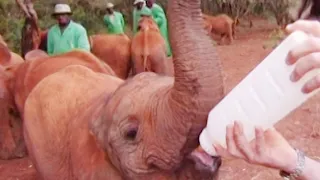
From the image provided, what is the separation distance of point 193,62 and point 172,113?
0.90ft

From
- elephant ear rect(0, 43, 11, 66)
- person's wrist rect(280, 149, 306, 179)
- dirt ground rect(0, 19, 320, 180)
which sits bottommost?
dirt ground rect(0, 19, 320, 180)

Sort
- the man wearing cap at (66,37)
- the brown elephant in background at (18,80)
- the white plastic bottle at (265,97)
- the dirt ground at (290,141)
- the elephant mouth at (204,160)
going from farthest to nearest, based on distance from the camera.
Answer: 1. the man wearing cap at (66,37)
2. the dirt ground at (290,141)
3. the brown elephant in background at (18,80)
4. the elephant mouth at (204,160)
5. the white plastic bottle at (265,97)

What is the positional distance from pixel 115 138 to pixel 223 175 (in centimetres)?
298

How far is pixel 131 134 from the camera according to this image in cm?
272

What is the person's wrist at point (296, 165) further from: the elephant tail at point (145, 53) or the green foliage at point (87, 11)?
the green foliage at point (87, 11)

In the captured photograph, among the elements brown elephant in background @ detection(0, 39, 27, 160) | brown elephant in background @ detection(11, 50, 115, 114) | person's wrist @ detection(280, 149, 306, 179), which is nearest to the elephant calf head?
person's wrist @ detection(280, 149, 306, 179)

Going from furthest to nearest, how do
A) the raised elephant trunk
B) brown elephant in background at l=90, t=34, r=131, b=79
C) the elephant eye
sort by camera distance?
brown elephant in background at l=90, t=34, r=131, b=79 → the elephant eye → the raised elephant trunk

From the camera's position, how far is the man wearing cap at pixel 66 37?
294 inches

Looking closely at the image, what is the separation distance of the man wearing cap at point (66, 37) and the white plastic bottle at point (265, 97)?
17.7 feet

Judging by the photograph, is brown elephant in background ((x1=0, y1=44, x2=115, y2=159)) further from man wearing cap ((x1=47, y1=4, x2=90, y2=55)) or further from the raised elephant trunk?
the raised elephant trunk

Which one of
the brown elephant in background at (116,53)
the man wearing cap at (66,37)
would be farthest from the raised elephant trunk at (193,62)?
the brown elephant in background at (116,53)

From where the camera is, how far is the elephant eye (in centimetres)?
271

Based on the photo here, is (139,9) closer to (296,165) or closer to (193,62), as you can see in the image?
(193,62)

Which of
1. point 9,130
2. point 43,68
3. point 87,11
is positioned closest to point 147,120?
point 43,68
